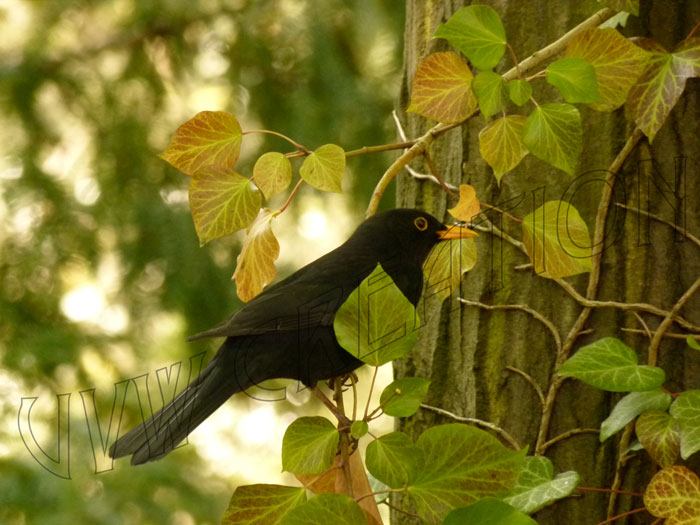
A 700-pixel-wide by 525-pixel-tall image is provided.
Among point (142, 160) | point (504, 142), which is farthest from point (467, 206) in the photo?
point (142, 160)

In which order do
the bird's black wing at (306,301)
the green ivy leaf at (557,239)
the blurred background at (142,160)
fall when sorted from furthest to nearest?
the blurred background at (142,160)
the bird's black wing at (306,301)
the green ivy leaf at (557,239)

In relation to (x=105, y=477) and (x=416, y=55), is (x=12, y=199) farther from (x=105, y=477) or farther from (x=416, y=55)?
(x=416, y=55)

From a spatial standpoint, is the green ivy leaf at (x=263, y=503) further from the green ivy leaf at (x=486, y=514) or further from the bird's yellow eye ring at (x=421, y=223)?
the bird's yellow eye ring at (x=421, y=223)

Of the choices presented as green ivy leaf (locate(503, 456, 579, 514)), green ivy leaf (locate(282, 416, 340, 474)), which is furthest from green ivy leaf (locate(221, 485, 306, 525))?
green ivy leaf (locate(503, 456, 579, 514))

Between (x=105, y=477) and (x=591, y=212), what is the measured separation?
1855 mm

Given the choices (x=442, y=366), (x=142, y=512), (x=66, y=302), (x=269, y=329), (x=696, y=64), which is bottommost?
(x=142, y=512)

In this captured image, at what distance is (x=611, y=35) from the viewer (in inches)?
35.7

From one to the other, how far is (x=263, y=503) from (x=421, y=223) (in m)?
0.52

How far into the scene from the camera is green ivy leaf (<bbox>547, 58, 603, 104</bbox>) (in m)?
0.86

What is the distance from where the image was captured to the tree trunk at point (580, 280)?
1.08m

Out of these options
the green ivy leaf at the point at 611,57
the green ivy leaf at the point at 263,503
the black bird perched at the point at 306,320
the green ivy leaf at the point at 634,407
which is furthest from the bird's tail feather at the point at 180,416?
the green ivy leaf at the point at 611,57

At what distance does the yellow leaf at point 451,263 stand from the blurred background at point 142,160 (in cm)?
148

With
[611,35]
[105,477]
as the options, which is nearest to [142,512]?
[105,477]

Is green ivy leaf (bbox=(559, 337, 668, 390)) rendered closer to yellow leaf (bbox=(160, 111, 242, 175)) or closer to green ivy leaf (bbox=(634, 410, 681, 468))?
green ivy leaf (bbox=(634, 410, 681, 468))
